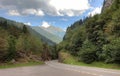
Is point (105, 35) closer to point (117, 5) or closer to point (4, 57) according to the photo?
point (117, 5)

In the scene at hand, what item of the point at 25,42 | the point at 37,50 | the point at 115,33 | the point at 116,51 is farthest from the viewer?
the point at 37,50

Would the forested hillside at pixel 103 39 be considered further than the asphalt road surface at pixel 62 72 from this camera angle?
Yes

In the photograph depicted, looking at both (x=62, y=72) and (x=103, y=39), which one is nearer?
(x=62, y=72)

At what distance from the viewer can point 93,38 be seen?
7312 centimetres

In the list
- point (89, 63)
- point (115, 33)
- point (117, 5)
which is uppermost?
point (117, 5)

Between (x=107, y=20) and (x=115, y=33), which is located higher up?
(x=107, y=20)

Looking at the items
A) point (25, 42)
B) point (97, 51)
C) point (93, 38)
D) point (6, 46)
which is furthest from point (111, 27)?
point (25, 42)

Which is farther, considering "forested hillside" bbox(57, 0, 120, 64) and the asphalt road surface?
"forested hillside" bbox(57, 0, 120, 64)

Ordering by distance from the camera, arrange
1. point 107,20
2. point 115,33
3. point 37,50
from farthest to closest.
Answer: point 37,50 < point 107,20 < point 115,33

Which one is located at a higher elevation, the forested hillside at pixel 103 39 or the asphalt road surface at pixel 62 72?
the forested hillside at pixel 103 39

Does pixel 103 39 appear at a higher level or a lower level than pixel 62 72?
higher

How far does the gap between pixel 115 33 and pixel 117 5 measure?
16303mm

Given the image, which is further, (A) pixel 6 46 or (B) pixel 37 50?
(B) pixel 37 50

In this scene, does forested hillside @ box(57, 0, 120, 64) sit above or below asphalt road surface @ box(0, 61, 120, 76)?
above
